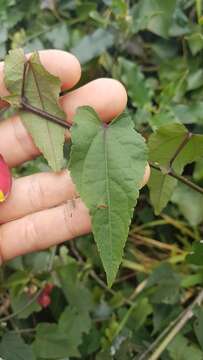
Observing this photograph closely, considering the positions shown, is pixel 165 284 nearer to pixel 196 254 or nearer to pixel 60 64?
pixel 196 254

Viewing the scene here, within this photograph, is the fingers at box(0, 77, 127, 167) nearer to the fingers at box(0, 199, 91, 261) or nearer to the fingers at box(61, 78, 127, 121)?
the fingers at box(61, 78, 127, 121)

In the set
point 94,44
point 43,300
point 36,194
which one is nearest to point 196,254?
point 36,194

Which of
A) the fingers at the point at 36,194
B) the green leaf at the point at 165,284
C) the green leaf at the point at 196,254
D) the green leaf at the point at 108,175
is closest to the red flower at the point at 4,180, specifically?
the fingers at the point at 36,194

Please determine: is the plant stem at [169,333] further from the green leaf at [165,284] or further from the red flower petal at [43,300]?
the red flower petal at [43,300]

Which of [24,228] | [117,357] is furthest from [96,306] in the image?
[24,228]

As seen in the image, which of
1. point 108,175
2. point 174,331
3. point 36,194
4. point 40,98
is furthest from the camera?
point 174,331

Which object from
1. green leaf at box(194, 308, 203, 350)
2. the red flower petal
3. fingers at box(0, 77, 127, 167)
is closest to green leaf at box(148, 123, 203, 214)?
fingers at box(0, 77, 127, 167)
